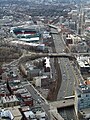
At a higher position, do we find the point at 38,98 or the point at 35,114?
the point at 35,114

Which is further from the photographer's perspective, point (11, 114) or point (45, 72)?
point (45, 72)

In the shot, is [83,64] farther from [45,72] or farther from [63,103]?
[63,103]

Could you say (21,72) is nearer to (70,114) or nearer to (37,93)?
(37,93)

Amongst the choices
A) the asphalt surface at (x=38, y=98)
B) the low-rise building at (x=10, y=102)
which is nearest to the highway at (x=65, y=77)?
the asphalt surface at (x=38, y=98)

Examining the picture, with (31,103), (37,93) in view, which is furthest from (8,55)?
(31,103)

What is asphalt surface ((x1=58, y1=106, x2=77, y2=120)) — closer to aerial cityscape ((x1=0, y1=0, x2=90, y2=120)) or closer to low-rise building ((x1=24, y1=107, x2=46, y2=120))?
aerial cityscape ((x1=0, y1=0, x2=90, y2=120))

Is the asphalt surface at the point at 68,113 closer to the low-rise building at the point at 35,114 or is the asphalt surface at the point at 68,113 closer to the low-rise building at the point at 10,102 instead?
the low-rise building at the point at 35,114

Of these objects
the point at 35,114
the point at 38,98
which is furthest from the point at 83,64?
the point at 35,114

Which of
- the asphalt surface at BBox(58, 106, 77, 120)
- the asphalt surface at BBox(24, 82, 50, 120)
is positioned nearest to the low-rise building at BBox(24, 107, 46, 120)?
the asphalt surface at BBox(24, 82, 50, 120)
